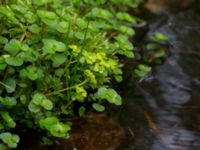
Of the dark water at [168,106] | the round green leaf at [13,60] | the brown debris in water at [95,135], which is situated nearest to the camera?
the round green leaf at [13,60]

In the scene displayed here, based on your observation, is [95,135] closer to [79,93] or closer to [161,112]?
[79,93]

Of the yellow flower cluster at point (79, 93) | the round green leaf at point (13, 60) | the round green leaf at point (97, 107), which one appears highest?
the round green leaf at point (13, 60)

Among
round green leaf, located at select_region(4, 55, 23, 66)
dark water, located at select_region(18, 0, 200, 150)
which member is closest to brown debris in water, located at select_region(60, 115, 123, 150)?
dark water, located at select_region(18, 0, 200, 150)

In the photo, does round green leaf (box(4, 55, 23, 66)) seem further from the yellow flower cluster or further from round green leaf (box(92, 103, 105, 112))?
round green leaf (box(92, 103, 105, 112))

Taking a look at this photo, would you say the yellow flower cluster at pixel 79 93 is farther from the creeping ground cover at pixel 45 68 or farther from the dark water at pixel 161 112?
the dark water at pixel 161 112

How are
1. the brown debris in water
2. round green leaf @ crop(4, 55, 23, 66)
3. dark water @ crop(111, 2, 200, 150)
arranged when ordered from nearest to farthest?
1. round green leaf @ crop(4, 55, 23, 66)
2. the brown debris in water
3. dark water @ crop(111, 2, 200, 150)

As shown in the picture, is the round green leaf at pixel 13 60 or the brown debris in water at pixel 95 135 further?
the brown debris in water at pixel 95 135

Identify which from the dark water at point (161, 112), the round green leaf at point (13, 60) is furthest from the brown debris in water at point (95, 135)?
the round green leaf at point (13, 60)
